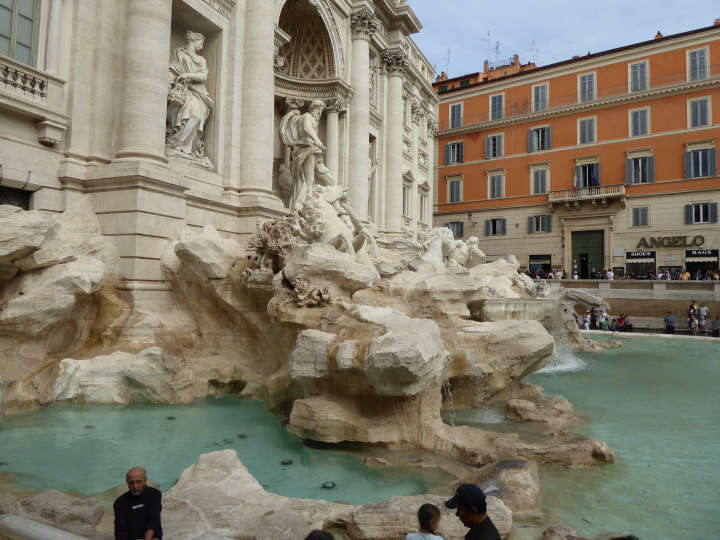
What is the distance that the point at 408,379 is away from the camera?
4496 millimetres

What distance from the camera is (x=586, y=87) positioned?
26.3 meters

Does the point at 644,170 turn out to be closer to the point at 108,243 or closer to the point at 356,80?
the point at 356,80

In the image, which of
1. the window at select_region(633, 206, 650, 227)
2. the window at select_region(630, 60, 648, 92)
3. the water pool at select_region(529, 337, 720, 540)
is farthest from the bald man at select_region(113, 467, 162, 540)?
the window at select_region(630, 60, 648, 92)

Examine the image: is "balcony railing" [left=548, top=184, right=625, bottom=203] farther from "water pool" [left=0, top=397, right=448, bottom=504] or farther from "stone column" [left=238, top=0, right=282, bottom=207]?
"water pool" [left=0, top=397, right=448, bottom=504]

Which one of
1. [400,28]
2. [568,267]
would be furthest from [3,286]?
[568,267]

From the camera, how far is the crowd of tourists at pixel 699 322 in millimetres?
16938

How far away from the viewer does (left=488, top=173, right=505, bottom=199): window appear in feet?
93.9

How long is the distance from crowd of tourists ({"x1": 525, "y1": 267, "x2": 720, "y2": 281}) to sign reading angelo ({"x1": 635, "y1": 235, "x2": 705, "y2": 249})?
4.02 ft

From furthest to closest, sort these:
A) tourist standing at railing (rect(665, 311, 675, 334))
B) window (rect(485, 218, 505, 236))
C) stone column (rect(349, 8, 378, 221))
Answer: window (rect(485, 218, 505, 236)), tourist standing at railing (rect(665, 311, 675, 334)), stone column (rect(349, 8, 378, 221))

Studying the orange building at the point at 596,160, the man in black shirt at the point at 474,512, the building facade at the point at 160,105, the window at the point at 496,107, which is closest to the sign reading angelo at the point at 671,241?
the orange building at the point at 596,160

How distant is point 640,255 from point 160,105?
76.8 ft

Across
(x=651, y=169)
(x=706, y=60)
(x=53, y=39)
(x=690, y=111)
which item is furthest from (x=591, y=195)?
(x=53, y=39)

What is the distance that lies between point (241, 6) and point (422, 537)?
38.2 feet

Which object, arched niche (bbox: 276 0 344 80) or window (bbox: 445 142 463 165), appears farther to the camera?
window (bbox: 445 142 463 165)
